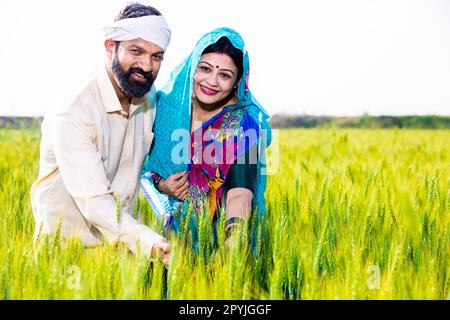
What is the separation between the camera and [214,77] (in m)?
2.31

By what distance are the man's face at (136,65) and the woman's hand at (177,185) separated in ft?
1.61

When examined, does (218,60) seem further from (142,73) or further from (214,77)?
(142,73)

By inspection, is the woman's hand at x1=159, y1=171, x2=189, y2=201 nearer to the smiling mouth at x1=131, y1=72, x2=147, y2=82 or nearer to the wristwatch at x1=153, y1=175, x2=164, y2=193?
the wristwatch at x1=153, y1=175, x2=164, y2=193

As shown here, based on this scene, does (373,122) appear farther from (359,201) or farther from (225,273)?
(225,273)

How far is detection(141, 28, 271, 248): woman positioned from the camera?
92.3 inches

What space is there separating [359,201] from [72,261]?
1360 millimetres

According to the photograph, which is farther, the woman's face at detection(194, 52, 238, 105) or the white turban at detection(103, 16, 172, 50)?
the woman's face at detection(194, 52, 238, 105)

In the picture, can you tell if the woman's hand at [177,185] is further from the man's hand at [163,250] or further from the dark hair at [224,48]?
the man's hand at [163,250]

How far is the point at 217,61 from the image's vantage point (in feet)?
7.67

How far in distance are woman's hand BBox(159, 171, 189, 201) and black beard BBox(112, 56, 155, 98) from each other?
492 millimetres

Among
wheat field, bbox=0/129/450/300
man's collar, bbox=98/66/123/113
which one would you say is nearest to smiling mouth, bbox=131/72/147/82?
man's collar, bbox=98/66/123/113

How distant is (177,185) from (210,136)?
260 mm
